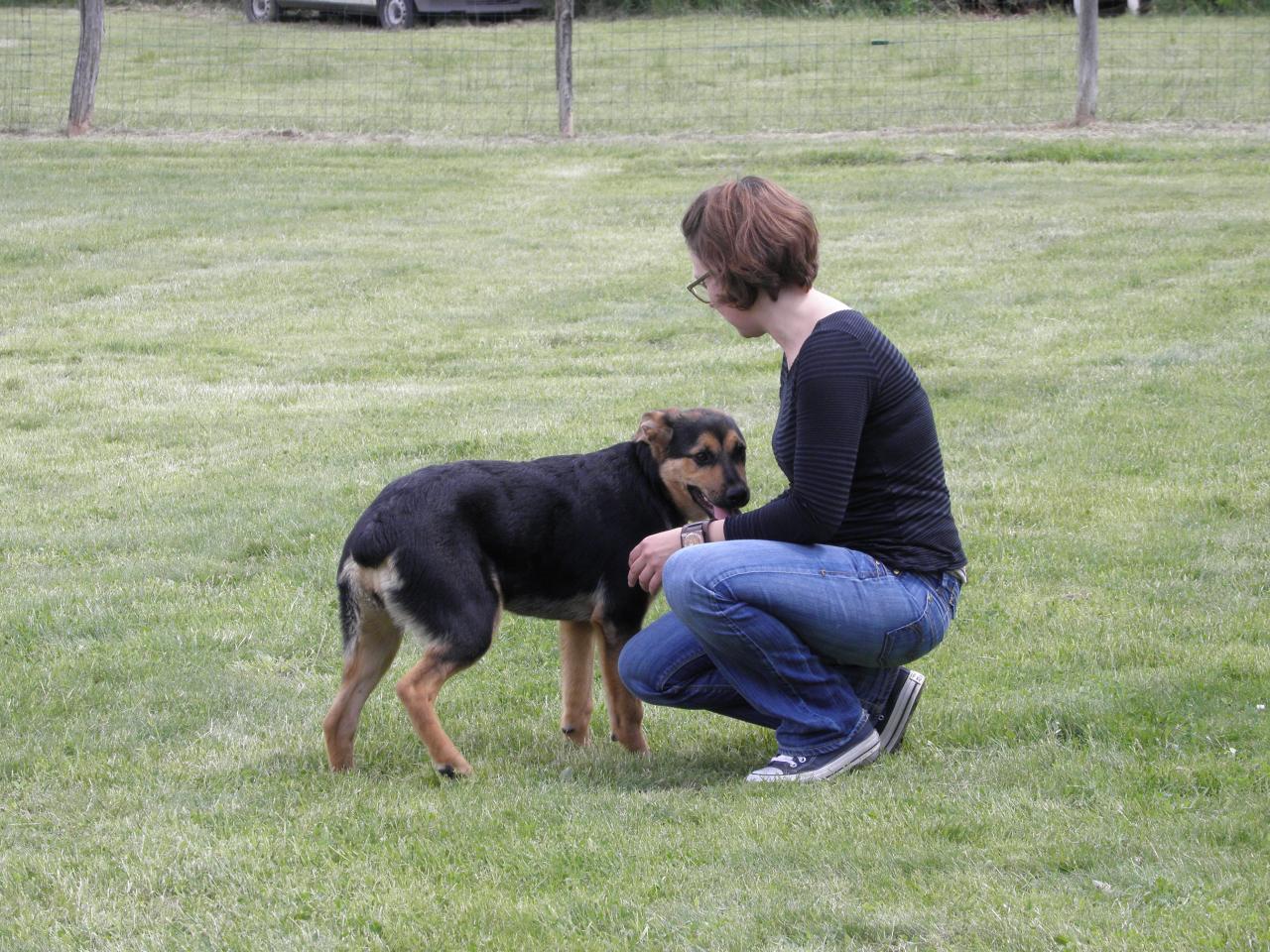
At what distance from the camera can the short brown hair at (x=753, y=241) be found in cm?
435

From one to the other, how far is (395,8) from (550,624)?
30.3 meters

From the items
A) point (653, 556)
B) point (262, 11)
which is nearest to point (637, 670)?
point (653, 556)

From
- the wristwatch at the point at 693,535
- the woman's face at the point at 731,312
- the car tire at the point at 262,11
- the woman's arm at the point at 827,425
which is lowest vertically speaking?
the wristwatch at the point at 693,535

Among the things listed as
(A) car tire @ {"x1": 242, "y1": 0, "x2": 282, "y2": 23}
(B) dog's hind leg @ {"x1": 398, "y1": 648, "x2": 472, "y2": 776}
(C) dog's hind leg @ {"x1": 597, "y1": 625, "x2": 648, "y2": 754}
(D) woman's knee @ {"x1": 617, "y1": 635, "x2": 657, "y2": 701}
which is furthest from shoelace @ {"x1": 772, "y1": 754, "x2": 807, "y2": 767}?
(A) car tire @ {"x1": 242, "y1": 0, "x2": 282, "y2": 23}

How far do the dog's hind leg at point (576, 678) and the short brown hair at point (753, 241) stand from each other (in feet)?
4.36

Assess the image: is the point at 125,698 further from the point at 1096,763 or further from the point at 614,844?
the point at 1096,763

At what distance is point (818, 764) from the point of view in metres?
4.51

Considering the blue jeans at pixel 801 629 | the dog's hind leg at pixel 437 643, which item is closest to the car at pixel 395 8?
the dog's hind leg at pixel 437 643

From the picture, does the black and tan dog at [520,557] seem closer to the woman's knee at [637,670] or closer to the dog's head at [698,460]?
the dog's head at [698,460]

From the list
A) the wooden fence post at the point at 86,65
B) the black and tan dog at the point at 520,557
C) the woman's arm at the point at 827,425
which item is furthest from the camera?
the wooden fence post at the point at 86,65

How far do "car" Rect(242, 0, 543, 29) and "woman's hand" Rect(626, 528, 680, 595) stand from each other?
103 ft

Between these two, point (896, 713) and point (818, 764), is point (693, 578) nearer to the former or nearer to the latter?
point (818, 764)

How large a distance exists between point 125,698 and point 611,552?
1744 mm

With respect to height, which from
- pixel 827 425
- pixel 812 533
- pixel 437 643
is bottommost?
pixel 437 643
